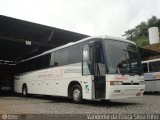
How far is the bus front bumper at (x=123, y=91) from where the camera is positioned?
1134 centimetres

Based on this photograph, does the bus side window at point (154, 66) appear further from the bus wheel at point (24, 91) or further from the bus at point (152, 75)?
the bus wheel at point (24, 91)

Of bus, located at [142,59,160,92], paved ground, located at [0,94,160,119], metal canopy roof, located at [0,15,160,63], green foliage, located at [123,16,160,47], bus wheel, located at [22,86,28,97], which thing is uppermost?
green foliage, located at [123,16,160,47]

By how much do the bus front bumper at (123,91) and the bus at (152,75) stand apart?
29.6 feet

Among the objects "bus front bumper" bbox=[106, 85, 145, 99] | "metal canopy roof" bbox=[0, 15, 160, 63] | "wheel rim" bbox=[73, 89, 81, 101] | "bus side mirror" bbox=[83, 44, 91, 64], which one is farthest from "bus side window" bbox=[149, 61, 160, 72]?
"bus side mirror" bbox=[83, 44, 91, 64]

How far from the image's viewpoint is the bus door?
38.7 ft

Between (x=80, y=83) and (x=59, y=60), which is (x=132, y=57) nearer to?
(x=80, y=83)

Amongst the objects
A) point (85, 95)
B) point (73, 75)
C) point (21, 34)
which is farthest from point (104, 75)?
point (21, 34)

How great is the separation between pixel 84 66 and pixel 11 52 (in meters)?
14.0

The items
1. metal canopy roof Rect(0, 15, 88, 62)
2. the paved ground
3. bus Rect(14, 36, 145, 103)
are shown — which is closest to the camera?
the paved ground

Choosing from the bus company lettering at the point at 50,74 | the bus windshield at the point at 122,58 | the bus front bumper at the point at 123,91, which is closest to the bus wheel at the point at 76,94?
the bus company lettering at the point at 50,74

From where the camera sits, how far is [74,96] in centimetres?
1356

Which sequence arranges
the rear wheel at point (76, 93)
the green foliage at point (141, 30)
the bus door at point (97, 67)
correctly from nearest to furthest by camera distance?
the bus door at point (97, 67), the rear wheel at point (76, 93), the green foliage at point (141, 30)

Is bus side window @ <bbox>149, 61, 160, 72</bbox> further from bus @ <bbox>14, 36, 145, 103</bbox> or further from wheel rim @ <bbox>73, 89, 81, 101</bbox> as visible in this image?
wheel rim @ <bbox>73, 89, 81, 101</bbox>

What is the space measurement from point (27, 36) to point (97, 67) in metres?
10.5
